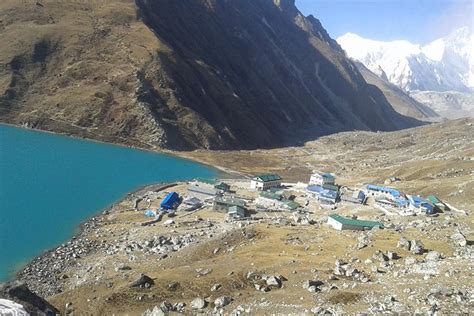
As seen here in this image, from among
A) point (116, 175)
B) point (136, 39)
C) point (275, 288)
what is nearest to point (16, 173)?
point (116, 175)

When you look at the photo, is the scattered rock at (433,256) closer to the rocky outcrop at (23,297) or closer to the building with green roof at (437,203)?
the building with green roof at (437,203)

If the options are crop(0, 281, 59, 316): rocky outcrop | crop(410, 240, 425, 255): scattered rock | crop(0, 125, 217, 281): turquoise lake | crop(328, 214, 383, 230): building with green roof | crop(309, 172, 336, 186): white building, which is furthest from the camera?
crop(309, 172, 336, 186): white building

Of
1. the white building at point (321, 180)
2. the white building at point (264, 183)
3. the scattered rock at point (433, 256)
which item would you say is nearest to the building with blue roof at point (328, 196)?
the white building at point (321, 180)

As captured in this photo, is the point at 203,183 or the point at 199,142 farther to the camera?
the point at 199,142

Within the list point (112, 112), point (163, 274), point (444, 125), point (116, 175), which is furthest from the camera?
point (444, 125)

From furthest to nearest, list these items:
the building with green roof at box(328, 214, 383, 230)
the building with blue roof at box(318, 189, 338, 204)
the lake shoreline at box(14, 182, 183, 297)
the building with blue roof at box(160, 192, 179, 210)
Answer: the building with blue roof at box(318, 189, 338, 204), the building with blue roof at box(160, 192, 179, 210), the building with green roof at box(328, 214, 383, 230), the lake shoreline at box(14, 182, 183, 297)

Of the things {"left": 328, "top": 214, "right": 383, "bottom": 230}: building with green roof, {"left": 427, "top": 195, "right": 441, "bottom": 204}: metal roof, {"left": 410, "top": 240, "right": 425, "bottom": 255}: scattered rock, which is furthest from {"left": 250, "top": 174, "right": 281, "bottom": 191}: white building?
{"left": 410, "top": 240, "right": 425, "bottom": 255}: scattered rock

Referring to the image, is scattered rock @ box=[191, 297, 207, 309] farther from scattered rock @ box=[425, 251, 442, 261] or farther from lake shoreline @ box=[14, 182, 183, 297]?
scattered rock @ box=[425, 251, 442, 261]

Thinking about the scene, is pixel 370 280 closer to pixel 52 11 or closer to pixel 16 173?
pixel 16 173
